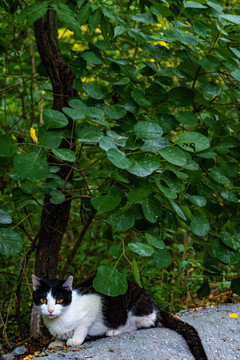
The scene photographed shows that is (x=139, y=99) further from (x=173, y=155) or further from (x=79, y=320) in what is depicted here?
(x=79, y=320)

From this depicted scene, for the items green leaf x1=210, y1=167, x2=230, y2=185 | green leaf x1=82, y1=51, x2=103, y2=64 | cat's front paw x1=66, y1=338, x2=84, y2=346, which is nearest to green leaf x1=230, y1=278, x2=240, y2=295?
green leaf x1=210, y1=167, x2=230, y2=185

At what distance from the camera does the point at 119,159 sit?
53.7 inches

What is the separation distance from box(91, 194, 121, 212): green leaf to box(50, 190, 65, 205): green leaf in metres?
0.41

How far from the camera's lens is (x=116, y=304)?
2182mm

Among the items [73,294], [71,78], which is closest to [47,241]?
[73,294]

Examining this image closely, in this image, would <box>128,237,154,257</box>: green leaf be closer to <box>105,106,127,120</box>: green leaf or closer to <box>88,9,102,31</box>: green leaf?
<box>105,106,127,120</box>: green leaf

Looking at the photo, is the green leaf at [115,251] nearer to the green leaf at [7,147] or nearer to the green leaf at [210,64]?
the green leaf at [7,147]

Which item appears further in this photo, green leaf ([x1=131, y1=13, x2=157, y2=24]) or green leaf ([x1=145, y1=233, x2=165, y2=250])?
green leaf ([x1=131, y1=13, x2=157, y2=24])

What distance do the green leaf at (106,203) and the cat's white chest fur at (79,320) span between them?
0.79 m

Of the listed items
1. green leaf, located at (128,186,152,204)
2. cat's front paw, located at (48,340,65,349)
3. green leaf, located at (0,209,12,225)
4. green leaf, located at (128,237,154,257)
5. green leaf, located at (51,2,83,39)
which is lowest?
cat's front paw, located at (48,340,65,349)

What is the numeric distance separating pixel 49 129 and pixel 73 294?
94cm

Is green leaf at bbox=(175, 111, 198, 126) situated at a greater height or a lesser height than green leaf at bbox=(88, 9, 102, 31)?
lesser

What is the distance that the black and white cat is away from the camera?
2053mm

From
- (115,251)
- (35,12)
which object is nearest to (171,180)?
(115,251)
